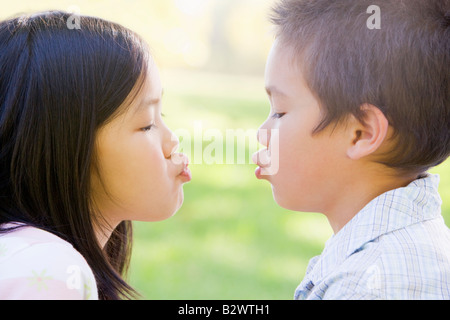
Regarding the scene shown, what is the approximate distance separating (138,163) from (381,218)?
0.52 m

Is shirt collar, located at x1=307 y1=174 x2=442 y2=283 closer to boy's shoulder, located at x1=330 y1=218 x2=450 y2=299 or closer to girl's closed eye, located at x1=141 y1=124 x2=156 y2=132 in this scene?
boy's shoulder, located at x1=330 y1=218 x2=450 y2=299

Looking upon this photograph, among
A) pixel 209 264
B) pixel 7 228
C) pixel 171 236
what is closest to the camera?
pixel 7 228

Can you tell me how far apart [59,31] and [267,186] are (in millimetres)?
2356

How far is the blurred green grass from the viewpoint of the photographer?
264 cm

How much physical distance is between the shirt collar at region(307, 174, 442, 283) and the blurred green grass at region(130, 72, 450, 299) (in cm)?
138

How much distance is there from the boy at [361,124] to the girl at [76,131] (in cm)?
29

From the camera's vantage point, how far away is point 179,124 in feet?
12.4

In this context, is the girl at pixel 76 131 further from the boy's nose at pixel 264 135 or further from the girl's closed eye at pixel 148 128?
the boy's nose at pixel 264 135

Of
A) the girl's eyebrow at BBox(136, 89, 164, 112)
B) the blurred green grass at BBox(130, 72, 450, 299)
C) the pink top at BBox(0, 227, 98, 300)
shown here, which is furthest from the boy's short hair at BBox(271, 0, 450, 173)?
the blurred green grass at BBox(130, 72, 450, 299)

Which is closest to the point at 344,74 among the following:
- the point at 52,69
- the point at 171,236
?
the point at 52,69

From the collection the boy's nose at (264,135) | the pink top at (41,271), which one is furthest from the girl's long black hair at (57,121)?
the boy's nose at (264,135)

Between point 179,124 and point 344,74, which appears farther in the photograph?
point 179,124

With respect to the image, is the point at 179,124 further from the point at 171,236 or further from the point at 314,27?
the point at 314,27

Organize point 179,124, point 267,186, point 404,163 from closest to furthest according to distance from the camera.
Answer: point 404,163 → point 267,186 → point 179,124
